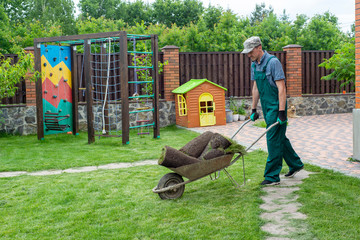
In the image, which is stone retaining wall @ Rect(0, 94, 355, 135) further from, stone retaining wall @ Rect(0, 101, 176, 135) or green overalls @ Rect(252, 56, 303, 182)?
green overalls @ Rect(252, 56, 303, 182)

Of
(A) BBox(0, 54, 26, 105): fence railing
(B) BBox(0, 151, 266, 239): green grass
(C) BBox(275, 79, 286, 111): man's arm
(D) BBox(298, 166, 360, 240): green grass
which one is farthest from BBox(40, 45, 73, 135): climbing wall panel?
(D) BBox(298, 166, 360, 240): green grass

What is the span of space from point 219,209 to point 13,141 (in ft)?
25.6

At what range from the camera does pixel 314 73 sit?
15.2 meters

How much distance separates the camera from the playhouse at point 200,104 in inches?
482

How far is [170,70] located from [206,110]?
1.84 meters

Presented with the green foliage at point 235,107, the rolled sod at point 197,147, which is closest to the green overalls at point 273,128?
the rolled sod at point 197,147

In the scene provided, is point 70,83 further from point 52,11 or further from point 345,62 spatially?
point 52,11

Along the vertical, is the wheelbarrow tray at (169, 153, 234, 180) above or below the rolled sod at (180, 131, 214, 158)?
below

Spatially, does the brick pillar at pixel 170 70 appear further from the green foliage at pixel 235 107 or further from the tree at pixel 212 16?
the tree at pixel 212 16

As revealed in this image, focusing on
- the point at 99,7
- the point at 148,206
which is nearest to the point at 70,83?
the point at 148,206

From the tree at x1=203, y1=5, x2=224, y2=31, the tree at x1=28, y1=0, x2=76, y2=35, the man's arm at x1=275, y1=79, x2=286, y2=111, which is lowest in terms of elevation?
the man's arm at x1=275, y1=79, x2=286, y2=111

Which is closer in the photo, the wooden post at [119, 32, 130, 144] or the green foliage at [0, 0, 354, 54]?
the wooden post at [119, 32, 130, 144]

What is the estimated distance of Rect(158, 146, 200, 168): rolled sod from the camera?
464 centimetres

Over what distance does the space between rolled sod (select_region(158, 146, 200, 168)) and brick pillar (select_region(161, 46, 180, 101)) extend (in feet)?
28.2
